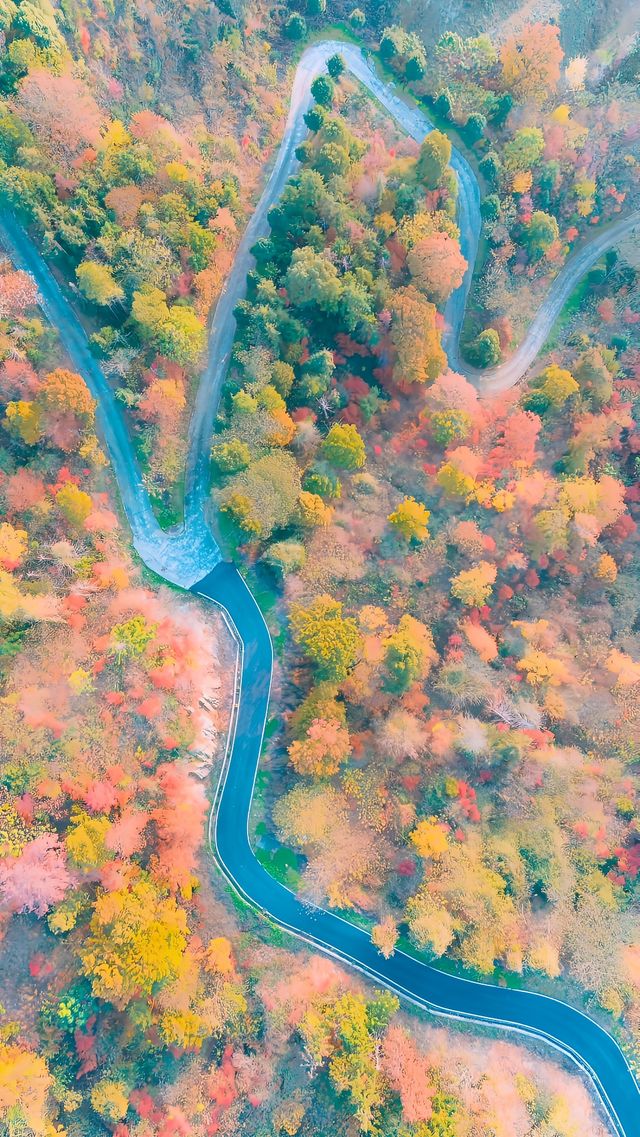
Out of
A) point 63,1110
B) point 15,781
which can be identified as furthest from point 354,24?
point 63,1110

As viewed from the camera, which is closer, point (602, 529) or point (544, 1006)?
point (544, 1006)

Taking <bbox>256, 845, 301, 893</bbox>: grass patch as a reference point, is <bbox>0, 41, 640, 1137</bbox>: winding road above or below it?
above

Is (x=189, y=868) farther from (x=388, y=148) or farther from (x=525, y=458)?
(x=388, y=148)

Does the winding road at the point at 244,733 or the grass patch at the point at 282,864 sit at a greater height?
the winding road at the point at 244,733

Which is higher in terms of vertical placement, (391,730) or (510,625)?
(510,625)

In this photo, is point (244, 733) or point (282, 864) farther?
point (244, 733)

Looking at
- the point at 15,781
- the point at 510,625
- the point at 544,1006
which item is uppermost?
the point at 510,625

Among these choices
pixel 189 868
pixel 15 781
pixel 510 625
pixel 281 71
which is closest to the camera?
pixel 15 781

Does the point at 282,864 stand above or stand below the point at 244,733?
below
